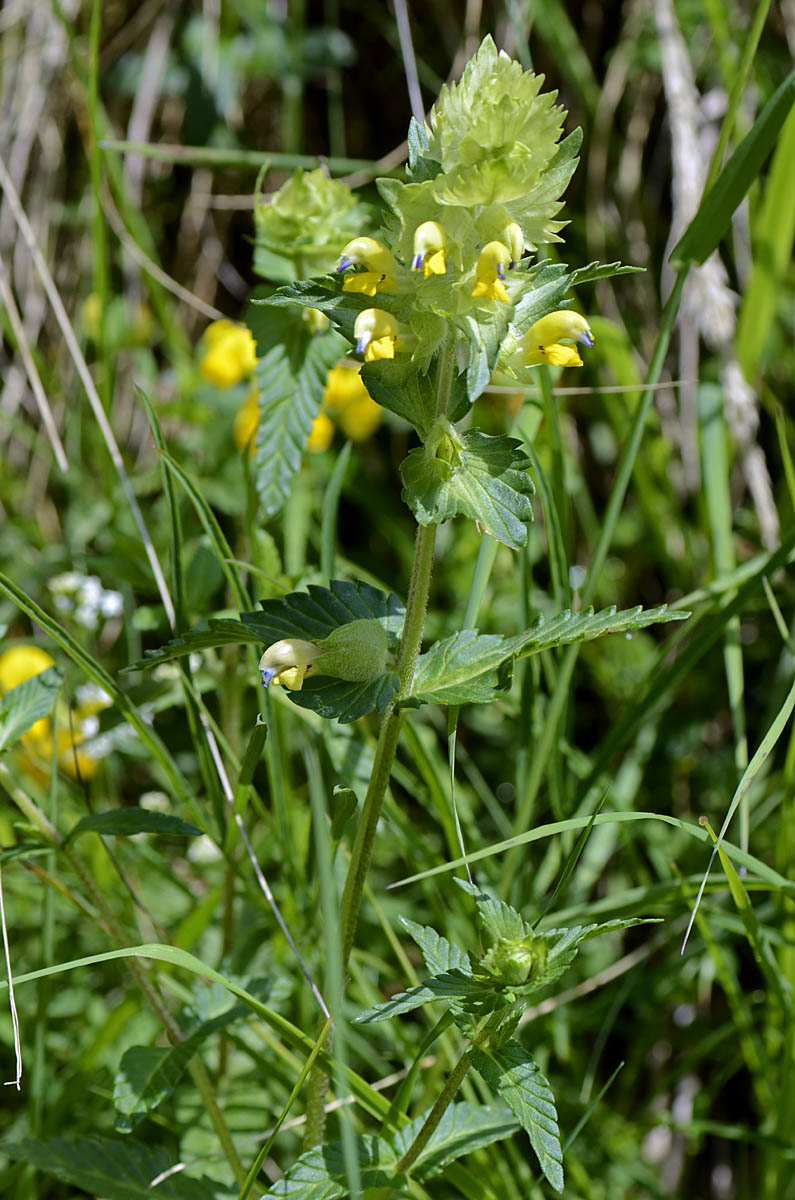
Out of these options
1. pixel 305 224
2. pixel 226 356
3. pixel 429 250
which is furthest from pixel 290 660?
pixel 226 356

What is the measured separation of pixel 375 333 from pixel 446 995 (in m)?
0.40

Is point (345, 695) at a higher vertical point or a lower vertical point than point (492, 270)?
lower

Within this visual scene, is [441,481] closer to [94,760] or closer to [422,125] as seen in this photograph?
[422,125]

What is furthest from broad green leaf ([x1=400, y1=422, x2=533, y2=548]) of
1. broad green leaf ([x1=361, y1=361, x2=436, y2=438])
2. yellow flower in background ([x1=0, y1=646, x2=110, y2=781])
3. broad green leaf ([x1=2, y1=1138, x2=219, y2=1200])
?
yellow flower in background ([x1=0, y1=646, x2=110, y2=781])

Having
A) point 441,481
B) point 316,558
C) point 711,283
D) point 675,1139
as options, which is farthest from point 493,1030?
point 711,283

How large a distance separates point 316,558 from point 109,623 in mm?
394

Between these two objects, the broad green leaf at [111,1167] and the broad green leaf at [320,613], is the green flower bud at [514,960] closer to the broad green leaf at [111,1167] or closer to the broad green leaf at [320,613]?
the broad green leaf at [320,613]

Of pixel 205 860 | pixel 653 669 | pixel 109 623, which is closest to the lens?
pixel 653 669

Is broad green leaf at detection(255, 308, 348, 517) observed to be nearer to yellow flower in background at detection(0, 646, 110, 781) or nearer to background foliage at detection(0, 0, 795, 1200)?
background foliage at detection(0, 0, 795, 1200)

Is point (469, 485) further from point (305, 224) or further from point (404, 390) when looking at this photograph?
point (305, 224)

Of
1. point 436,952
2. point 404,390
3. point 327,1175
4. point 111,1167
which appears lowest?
point 111,1167

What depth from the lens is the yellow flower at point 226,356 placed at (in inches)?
61.1

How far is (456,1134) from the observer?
2.53 ft

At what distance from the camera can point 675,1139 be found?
1382mm
